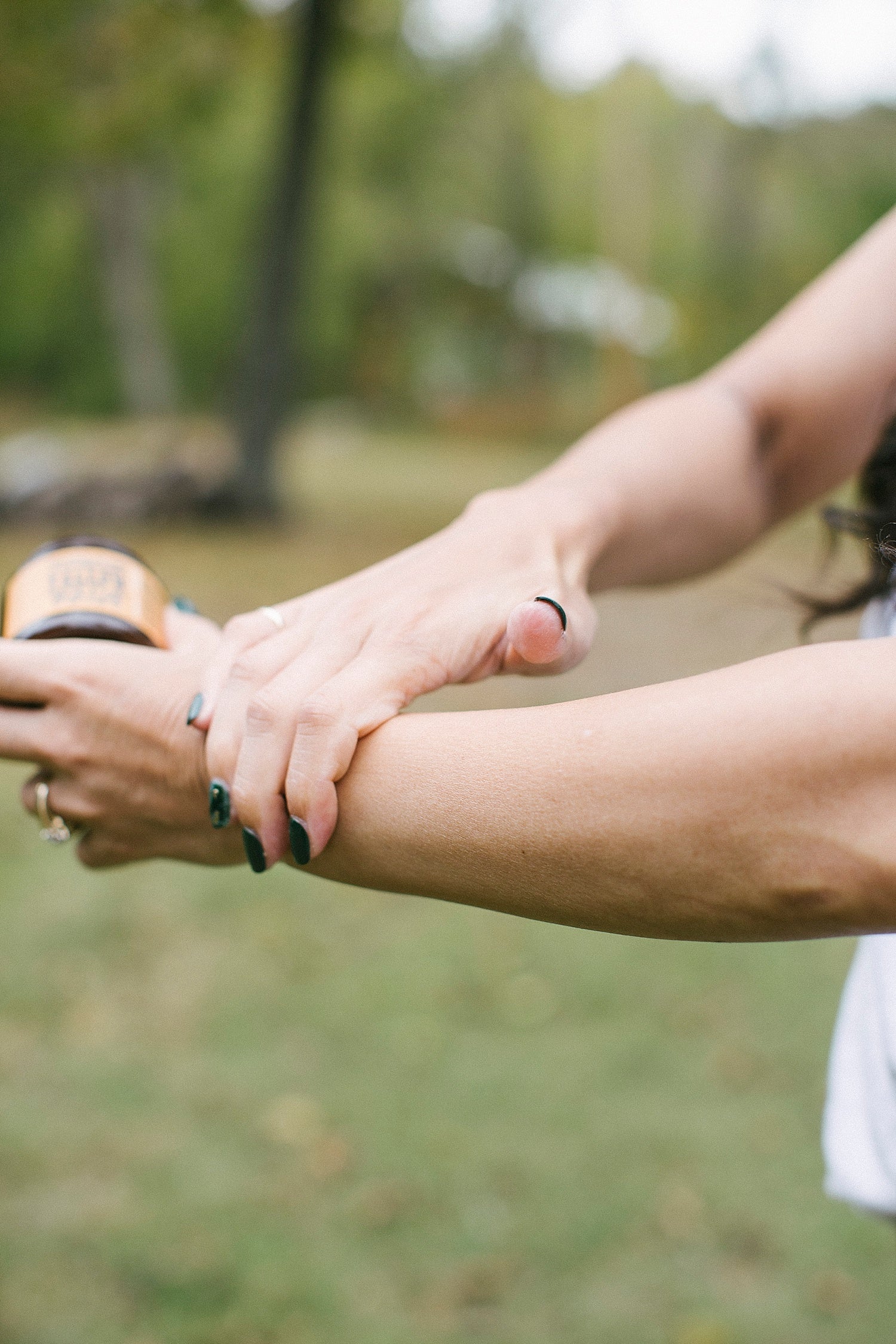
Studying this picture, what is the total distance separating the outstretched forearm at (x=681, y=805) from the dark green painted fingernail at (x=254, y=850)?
0.54 feet

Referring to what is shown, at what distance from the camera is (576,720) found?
1.16 meters

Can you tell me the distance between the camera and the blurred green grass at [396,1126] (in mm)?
3010

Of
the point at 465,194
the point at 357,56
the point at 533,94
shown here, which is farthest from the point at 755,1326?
the point at 465,194

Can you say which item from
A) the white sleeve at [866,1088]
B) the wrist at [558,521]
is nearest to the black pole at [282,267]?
the wrist at [558,521]

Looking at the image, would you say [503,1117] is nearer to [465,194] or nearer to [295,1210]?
[295,1210]

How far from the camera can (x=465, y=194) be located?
109 feet

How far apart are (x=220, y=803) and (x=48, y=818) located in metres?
0.40

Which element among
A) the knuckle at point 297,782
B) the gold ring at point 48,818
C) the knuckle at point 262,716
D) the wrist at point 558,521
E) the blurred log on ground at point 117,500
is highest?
the wrist at point 558,521

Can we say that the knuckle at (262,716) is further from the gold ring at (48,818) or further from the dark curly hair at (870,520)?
the dark curly hair at (870,520)

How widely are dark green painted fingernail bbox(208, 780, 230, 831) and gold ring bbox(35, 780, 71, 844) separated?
0.34 metres

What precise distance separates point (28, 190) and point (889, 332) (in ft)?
96.3

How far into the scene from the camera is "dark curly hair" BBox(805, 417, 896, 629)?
4.92ft

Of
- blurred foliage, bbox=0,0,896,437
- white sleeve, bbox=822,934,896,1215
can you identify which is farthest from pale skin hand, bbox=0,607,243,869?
blurred foliage, bbox=0,0,896,437

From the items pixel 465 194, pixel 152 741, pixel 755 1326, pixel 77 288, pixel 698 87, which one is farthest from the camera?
pixel 77 288
